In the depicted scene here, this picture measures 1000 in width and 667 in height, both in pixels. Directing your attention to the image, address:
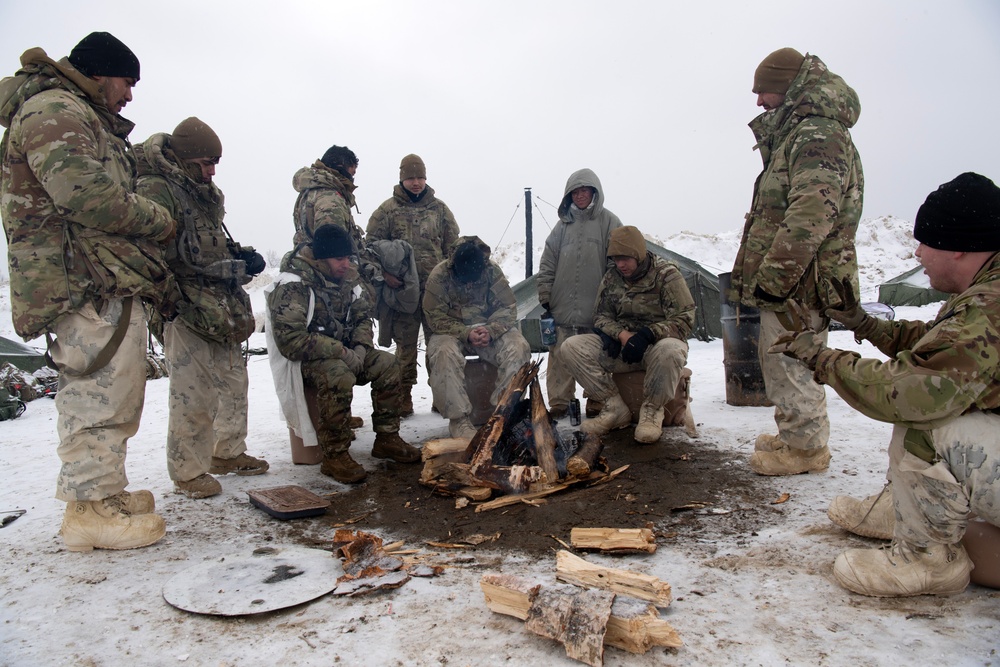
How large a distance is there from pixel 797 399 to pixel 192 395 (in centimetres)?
370

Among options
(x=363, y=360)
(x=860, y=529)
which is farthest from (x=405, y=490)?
(x=860, y=529)

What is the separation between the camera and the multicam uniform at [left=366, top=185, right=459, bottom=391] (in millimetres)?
6152

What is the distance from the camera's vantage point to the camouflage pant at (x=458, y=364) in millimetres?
4984

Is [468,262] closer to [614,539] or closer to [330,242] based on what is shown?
[330,242]

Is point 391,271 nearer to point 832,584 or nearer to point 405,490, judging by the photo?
point 405,490

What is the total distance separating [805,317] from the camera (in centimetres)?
254

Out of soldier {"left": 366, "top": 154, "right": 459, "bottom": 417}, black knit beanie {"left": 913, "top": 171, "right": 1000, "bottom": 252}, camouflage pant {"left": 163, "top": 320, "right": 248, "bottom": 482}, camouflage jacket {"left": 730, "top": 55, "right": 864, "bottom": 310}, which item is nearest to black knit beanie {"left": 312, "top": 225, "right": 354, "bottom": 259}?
camouflage pant {"left": 163, "top": 320, "right": 248, "bottom": 482}

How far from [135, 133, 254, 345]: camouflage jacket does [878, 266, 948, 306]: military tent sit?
42.3ft

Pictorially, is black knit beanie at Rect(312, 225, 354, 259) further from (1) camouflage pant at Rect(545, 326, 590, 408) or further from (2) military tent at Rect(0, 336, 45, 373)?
(2) military tent at Rect(0, 336, 45, 373)

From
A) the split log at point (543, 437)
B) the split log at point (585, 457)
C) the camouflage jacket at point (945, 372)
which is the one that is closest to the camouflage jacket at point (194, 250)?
the split log at point (543, 437)

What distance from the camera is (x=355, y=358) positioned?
450 cm

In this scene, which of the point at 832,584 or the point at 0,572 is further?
the point at 0,572

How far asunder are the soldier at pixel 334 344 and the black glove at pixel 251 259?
18cm

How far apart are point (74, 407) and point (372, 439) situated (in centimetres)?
259
